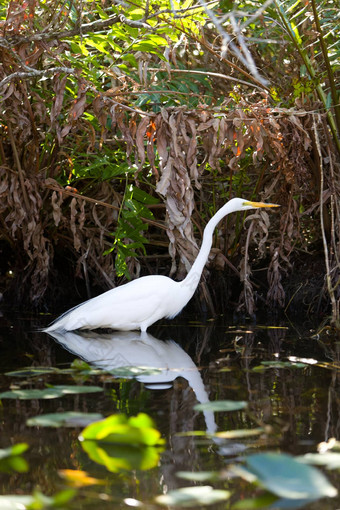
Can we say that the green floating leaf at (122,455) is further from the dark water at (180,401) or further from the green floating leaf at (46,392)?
the green floating leaf at (46,392)

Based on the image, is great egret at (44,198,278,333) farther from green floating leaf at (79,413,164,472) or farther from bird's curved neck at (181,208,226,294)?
green floating leaf at (79,413,164,472)

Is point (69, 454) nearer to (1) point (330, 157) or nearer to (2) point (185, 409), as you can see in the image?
(2) point (185, 409)

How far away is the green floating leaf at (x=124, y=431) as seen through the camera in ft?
6.45

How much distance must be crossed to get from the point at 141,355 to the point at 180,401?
1.05 metres

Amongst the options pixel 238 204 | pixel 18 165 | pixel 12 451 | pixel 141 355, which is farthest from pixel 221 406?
pixel 18 165

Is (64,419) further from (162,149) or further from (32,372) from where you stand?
(162,149)

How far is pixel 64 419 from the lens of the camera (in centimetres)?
214

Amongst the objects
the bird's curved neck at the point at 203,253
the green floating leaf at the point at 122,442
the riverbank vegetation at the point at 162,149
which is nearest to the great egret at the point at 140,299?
the bird's curved neck at the point at 203,253

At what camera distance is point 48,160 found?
488 centimetres

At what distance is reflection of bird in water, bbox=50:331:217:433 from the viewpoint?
2.92 metres

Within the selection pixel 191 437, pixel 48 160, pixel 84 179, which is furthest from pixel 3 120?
pixel 191 437

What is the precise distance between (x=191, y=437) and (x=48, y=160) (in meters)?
3.16

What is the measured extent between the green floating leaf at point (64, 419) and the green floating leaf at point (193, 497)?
564 mm

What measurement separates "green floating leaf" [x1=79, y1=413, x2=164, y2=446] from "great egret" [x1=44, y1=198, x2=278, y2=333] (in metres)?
2.41
